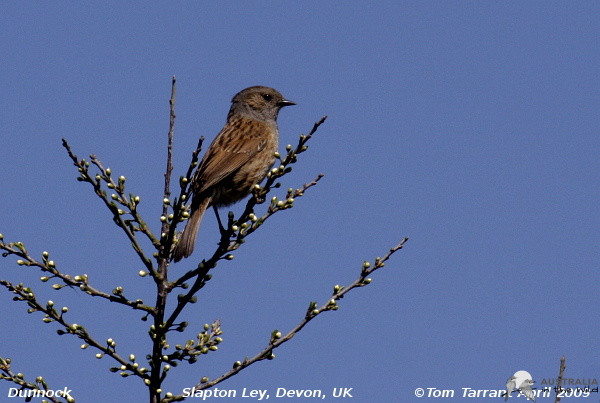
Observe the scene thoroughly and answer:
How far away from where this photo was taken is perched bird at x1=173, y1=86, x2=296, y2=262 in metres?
7.24

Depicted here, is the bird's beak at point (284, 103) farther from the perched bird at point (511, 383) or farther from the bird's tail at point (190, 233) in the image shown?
the perched bird at point (511, 383)

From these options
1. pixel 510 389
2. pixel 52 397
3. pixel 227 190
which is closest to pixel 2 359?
pixel 52 397

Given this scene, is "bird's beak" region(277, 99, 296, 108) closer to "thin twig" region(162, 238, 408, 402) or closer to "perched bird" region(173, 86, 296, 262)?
"perched bird" region(173, 86, 296, 262)

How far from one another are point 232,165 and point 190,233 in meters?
1.31

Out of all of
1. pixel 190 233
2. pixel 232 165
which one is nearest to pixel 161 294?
pixel 190 233

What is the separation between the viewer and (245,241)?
507 cm

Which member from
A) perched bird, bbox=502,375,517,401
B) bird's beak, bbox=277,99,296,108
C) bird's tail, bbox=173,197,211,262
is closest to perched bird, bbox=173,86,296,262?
bird's tail, bbox=173,197,211,262

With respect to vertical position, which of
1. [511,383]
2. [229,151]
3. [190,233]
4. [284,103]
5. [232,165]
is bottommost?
[511,383]

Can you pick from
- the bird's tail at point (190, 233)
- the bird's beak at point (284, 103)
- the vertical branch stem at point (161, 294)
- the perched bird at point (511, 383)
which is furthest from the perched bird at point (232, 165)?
the perched bird at point (511, 383)

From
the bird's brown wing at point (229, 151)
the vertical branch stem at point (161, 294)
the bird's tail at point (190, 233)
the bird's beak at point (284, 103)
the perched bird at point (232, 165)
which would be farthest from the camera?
the bird's beak at point (284, 103)

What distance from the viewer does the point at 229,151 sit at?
797 cm

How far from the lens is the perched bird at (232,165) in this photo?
724cm

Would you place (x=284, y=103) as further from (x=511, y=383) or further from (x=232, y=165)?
(x=511, y=383)

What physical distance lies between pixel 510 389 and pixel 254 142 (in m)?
4.45
